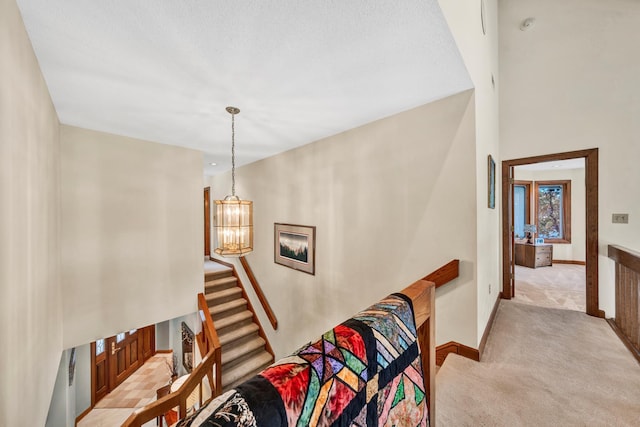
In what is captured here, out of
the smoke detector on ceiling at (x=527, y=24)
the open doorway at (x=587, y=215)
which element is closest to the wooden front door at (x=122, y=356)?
the open doorway at (x=587, y=215)

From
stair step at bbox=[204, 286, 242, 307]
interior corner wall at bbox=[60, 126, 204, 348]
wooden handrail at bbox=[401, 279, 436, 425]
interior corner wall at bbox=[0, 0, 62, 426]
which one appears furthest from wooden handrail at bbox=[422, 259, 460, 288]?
stair step at bbox=[204, 286, 242, 307]

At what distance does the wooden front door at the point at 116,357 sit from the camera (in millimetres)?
5184

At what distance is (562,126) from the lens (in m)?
3.03

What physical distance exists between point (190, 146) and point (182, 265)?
5.79ft

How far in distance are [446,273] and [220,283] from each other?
429 centimetres

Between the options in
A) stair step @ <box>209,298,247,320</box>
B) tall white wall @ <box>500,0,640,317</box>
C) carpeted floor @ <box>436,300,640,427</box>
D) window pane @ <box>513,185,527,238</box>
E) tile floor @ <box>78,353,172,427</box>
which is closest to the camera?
carpeted floor @ <box>436,300,640,427</box>

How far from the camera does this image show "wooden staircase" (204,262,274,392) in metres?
4.04

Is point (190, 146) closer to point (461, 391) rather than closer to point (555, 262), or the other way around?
point (461, 391)

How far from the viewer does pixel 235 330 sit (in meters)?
4.45

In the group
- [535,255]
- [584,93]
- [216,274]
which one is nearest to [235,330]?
[216,274]

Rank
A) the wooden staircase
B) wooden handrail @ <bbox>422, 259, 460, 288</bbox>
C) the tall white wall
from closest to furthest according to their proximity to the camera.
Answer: wooden handrail @ <bbox>422, 259, 460, 288</bbox>, the tall white wall, the wooden staircase

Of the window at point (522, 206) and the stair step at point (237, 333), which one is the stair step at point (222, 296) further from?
the window at point (522, 206)

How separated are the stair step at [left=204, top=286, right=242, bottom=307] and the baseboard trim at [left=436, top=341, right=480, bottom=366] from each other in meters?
3.87

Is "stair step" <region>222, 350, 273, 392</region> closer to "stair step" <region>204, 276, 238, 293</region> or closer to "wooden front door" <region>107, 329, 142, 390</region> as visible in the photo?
"stair step" <region>204, 276, 238, 293</region>
